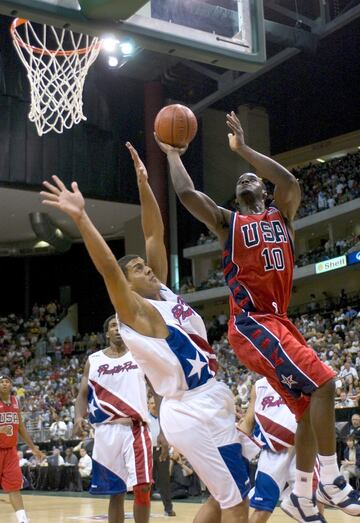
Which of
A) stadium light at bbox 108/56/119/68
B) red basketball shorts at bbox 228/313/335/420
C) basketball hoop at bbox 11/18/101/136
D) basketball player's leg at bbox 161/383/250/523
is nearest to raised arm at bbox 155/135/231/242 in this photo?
red basketball shorts at bbox 228/313/335/420

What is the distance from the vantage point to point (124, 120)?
30.3 metres

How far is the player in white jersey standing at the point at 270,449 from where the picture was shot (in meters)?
5.82

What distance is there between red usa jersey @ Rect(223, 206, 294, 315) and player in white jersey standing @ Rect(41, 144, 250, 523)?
1.20 ft

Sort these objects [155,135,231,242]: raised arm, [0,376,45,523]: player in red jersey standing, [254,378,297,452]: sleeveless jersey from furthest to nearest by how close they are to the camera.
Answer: [0,376,45,523]: player in red jersey standing, [254,378,297,452]: sleeveless jersey, [155,135,231,242]: raised arm

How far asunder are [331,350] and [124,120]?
15.1 meters

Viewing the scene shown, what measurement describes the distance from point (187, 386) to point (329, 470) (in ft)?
2.95

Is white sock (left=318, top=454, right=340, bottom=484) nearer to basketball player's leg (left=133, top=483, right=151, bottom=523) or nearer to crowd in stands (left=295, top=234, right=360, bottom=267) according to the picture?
basketball player's leg (left=133, top=483, right=151, bottom=523)

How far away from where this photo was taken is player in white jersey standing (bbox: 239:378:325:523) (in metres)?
5.82

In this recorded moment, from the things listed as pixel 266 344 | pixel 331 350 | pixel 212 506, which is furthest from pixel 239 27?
pixel 331 350

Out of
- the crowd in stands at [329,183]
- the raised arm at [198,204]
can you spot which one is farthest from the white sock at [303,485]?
the crowd in stands at [329,183]

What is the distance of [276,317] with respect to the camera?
15.5 ft

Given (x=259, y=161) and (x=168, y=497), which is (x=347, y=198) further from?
(x=259, y=161)

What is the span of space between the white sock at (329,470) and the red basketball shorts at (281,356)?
314mm

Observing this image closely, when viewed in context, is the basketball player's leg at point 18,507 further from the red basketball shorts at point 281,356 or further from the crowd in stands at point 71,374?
the red basketball shorts at point 281,356
